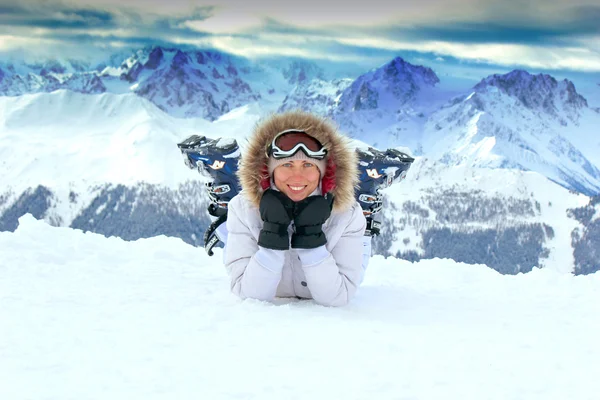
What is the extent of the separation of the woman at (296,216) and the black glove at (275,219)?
0.03 ft

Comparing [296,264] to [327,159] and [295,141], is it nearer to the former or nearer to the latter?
[327,159]

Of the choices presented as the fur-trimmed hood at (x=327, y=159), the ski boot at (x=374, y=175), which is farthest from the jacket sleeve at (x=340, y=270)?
the ski boot at (x=374, y=175)

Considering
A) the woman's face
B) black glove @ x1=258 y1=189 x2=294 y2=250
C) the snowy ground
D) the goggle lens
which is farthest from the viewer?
the goggle lens

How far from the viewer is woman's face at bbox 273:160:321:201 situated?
610 cm

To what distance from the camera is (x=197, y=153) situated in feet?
28.6

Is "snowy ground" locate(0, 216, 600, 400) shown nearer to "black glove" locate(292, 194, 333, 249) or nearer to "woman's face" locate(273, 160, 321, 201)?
"black glove" locate(292, 194, 333, 249)

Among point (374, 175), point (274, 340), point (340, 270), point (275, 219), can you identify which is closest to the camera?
point (274, 340)

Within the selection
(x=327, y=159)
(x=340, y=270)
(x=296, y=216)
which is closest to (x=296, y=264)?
(x=340, y=270)

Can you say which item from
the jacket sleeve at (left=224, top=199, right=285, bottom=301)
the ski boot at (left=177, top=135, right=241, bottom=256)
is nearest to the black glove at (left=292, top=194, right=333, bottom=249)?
the jacket sleeve at (left=224, top=199, right=285, bottom=301)

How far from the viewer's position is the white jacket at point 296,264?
20.3 feet

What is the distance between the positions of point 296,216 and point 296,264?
2.71 feet

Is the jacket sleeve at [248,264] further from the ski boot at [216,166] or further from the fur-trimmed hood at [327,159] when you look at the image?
the ski boot at [216,166]

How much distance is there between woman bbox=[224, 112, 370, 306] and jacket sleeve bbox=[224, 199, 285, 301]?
0.01 m

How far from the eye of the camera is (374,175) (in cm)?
867
